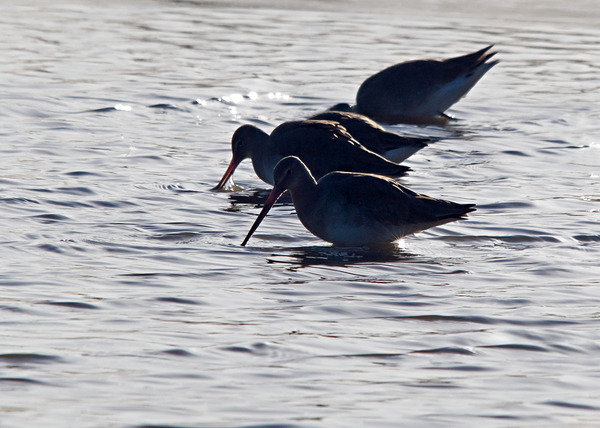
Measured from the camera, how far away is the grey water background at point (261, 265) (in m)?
5.12

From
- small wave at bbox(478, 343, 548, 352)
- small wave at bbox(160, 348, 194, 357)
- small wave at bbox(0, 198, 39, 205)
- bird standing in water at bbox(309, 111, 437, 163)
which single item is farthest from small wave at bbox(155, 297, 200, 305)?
bird standing in water at bbox(309, 111, 437, 163)

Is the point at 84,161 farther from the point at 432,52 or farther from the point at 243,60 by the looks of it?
the point at 432,52

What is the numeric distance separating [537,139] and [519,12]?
9245mm

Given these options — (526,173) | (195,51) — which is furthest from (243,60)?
(526,173)

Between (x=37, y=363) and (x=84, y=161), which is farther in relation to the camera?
(x=84, y=161)

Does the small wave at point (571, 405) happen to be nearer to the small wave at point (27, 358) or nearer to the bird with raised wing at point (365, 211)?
the small wave at point (27, 358)

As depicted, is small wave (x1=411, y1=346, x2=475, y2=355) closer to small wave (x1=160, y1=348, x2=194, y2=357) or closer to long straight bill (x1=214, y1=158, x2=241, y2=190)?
small wave (x1=160, y1=348, x2=194, y2=357)

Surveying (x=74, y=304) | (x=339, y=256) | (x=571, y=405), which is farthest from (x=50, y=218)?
(x=571, y=405)

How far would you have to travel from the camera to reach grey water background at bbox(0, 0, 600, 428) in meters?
5.12

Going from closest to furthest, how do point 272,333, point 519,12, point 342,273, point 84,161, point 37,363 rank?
point 37,363
point 272,333
point 342,273
point 84,161
point 519,12

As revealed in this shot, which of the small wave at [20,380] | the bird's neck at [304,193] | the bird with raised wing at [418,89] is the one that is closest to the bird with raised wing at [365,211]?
the bird's neck at [304,193]

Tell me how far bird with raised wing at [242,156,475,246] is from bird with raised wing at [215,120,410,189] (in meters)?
1.58

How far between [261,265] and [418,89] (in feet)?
23.8

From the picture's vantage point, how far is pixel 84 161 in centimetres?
1073
